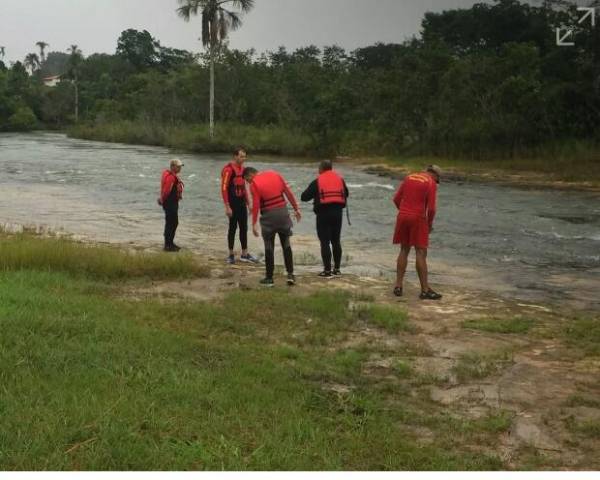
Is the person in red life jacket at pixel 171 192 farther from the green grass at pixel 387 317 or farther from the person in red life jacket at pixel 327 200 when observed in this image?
the green grass at pixel 387 317

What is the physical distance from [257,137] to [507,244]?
3592 cm

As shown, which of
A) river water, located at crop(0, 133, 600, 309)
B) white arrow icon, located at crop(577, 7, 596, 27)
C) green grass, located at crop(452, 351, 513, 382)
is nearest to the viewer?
green grass, located at crop(452, 351, 513, 382)

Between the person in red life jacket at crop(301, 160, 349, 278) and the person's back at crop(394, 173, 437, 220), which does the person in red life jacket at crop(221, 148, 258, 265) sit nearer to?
the person in red life jacket at crop(301, 160, 349, 278)

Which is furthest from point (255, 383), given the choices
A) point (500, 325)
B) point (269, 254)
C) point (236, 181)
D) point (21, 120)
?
point (21, 120)

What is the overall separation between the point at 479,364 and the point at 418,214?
3192mm

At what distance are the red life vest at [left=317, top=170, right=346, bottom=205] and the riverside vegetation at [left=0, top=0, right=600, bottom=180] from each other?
20488 mm

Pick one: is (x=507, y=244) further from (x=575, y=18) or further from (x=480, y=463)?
(x=575, y=18)

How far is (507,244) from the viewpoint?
49.8 feet

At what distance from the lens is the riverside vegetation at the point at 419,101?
3294 cm

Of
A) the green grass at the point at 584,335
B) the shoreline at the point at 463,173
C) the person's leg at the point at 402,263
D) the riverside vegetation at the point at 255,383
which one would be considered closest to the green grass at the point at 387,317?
the riverside vegetation at the point at 255,383

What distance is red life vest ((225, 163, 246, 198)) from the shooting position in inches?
439

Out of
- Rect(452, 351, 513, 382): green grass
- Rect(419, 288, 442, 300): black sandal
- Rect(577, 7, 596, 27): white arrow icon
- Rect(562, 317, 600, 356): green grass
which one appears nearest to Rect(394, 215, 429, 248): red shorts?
Rect(419, 288, 442, 300): black sandal

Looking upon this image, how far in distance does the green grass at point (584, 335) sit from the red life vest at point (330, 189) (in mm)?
3504
